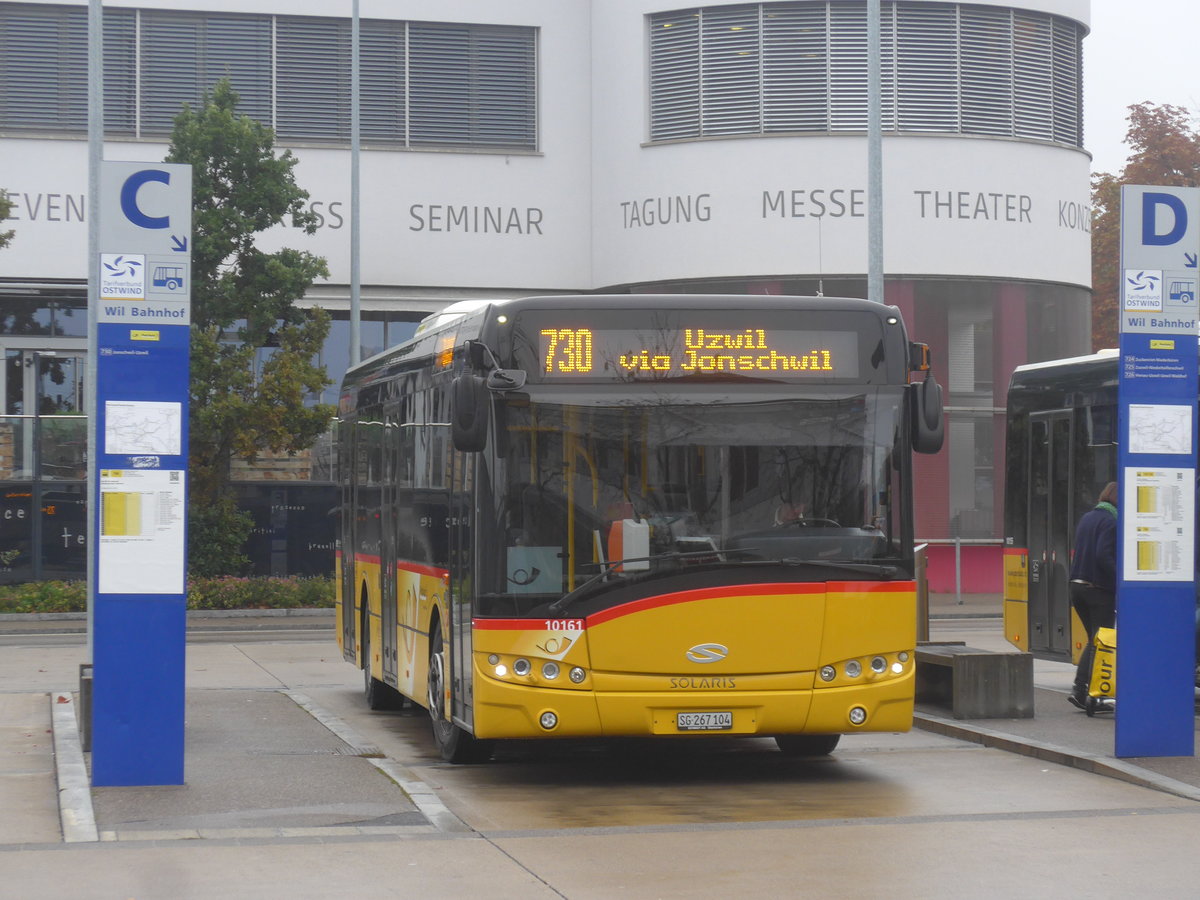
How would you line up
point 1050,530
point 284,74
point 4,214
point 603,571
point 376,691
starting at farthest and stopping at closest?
1. point 284,74
2. point 4,214
3. point 1050,530
4. point 376,691
5. point 603,571

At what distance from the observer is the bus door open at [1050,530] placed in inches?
657

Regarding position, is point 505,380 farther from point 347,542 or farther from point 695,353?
point 347,542

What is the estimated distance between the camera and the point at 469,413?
1061cm

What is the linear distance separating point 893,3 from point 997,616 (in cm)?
1121

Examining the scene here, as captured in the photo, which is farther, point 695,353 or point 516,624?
point 695,353

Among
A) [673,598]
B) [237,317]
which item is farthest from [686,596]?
[237,317]

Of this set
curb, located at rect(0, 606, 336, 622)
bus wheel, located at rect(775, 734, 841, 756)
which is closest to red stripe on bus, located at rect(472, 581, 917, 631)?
bus wheel, located at rect(775, 734, 841, 756)

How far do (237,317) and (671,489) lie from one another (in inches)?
794

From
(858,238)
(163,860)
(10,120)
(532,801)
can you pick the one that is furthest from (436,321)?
(10,120)

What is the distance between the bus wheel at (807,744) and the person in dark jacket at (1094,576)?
3.06 m

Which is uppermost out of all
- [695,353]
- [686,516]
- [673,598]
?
[695,353]

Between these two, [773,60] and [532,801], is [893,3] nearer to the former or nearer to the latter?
[773,60]

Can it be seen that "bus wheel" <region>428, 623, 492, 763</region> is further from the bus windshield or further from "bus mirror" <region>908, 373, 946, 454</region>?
"bus mirror" <region>908, 373, 946, 454</region>

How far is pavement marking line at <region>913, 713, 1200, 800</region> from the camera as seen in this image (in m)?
10.8
